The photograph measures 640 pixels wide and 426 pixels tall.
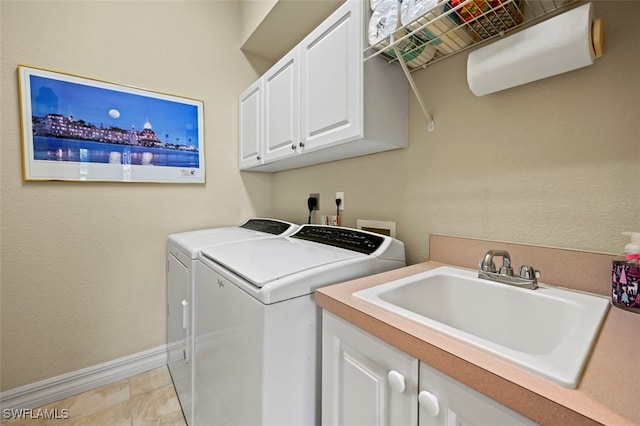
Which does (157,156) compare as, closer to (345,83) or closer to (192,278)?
(192,278)

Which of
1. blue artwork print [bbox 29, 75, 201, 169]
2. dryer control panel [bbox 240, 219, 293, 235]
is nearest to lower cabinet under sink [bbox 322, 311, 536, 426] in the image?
dryer control panel [bbox 240, 219, 293, 235]

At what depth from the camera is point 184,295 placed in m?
1.54

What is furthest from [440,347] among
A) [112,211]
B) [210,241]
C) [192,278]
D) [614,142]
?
[112,211]

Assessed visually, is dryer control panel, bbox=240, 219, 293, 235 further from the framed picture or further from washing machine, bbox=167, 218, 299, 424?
the framed picture

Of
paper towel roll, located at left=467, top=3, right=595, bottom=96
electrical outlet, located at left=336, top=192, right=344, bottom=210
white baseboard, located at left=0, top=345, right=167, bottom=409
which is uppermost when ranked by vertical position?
paper towel roll, located at left=467, top=3, right=595, bottom=96

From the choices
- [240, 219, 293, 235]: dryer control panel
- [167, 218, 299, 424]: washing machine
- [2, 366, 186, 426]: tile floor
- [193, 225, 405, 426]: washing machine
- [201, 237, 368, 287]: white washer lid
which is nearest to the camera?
[193, 225, 405, 426]: washing machine

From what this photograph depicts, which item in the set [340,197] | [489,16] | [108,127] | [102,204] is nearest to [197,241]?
[102,204]

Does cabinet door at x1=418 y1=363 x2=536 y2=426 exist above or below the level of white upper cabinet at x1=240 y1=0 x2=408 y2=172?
below

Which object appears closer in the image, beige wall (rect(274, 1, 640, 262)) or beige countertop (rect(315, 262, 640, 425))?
beige countertop (rect(315, 262, 640, 425))

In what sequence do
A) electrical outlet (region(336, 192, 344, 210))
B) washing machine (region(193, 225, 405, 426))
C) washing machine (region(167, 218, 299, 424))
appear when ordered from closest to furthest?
washing machine (region(193, 225, 405, 426)), washing machine (region(167, 218, 299, 424)), electrical outlet (region(336, 192, 344, 210))

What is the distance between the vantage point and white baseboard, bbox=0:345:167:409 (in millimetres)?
1626

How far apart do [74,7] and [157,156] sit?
1.00m

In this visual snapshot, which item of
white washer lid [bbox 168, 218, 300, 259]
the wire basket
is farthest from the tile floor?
the wire basket

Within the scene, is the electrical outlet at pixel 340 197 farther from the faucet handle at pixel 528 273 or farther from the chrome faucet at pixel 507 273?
the faucet handle at pixel 528 273
